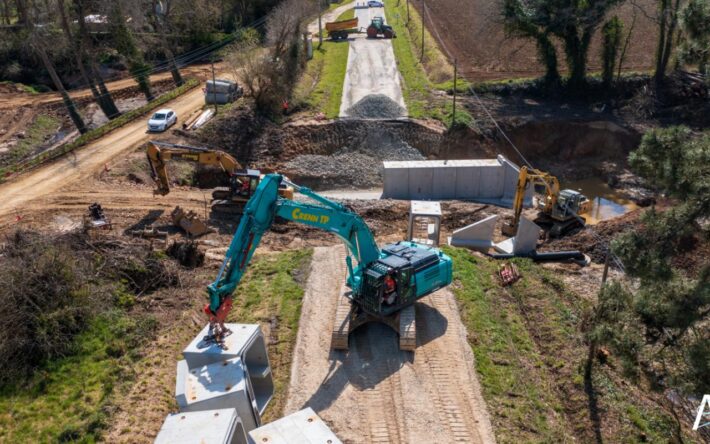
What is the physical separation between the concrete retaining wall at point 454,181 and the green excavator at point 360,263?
41.0 ft

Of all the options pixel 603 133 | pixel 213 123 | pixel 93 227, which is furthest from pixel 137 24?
pixel 603 133

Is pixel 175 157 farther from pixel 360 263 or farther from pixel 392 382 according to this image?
pixel 392 382

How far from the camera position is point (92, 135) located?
3353cm

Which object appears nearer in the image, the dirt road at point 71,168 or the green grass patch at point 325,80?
the dirt road at point 71,168

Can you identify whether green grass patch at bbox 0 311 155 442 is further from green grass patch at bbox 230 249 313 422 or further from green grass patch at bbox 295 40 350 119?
green grass patch at bbox 295 40 350 119

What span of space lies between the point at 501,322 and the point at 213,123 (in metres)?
24.2

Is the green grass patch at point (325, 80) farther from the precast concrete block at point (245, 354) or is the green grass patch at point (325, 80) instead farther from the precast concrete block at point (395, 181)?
the precast concrete block at point (245, 354)

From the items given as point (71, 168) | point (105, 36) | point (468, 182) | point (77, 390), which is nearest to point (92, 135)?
point (71, 168)

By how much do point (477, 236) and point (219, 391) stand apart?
52.0 feet

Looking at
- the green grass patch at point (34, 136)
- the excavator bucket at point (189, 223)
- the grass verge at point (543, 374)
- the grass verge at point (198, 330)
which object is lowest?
the grass verge at point (543, 374)

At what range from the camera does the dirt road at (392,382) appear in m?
13.7

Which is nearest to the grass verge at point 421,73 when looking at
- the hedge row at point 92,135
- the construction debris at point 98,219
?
the hedge row at point 92,135

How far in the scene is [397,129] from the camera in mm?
36188

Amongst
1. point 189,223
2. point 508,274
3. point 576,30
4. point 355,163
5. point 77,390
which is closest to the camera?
point 77,390
